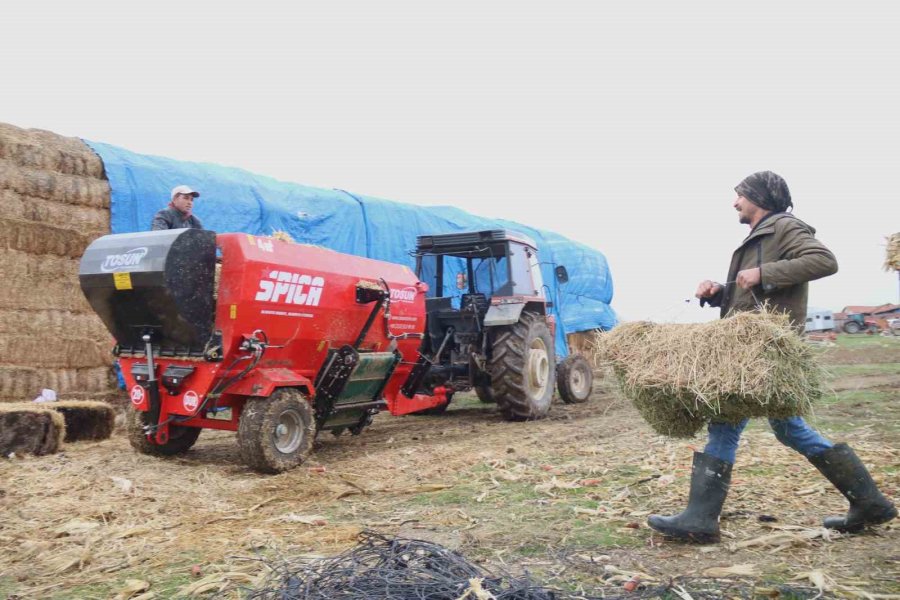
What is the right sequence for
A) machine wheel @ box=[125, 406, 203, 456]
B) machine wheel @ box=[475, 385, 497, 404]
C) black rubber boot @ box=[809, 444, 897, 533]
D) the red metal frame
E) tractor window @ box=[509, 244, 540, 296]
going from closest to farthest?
1. black rubber boot @ box=[809, 444, 897, 533]
2. the red metal frame
3. machine wheel @ box=[125, 406, 203, 456]
4. tractor window @ box=[509, 244, 540, 296]
5. machine wheel @ box=[475, 385, 497, 404]

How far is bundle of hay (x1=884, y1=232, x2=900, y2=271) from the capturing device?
663 cm

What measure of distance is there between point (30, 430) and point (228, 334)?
1.95m

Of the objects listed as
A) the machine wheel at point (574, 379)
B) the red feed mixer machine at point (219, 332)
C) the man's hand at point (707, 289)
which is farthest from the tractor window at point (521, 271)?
the man's hand at point (707, 289)

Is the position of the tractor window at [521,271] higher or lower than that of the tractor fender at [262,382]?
higher

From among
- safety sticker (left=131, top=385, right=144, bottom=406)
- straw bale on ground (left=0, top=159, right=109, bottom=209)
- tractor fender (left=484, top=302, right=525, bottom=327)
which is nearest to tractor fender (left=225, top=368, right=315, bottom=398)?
safety sticker (left=131, top=385, right=144, bottom=406)

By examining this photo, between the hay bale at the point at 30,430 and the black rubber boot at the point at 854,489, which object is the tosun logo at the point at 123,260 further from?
the black rubber boot at the point at 854,489

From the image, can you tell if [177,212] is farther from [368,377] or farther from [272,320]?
[368,377]

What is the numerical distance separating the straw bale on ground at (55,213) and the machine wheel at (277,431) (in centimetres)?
488

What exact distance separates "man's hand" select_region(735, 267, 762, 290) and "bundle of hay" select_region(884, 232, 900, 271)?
A: 13.2 feet

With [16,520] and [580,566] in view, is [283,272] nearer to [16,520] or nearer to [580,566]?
[16,520]

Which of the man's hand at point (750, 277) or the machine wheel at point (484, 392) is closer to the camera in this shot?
the man's hand at point (750, 277)

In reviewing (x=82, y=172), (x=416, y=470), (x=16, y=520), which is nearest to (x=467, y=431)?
(x=416, y=470)

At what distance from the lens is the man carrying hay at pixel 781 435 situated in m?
3.48

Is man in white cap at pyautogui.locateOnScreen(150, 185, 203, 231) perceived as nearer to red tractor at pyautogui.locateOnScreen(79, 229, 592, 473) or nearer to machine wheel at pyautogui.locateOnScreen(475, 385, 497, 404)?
red tractor at pyautogui.locateOnScreen(79, 229, 592, 473)
